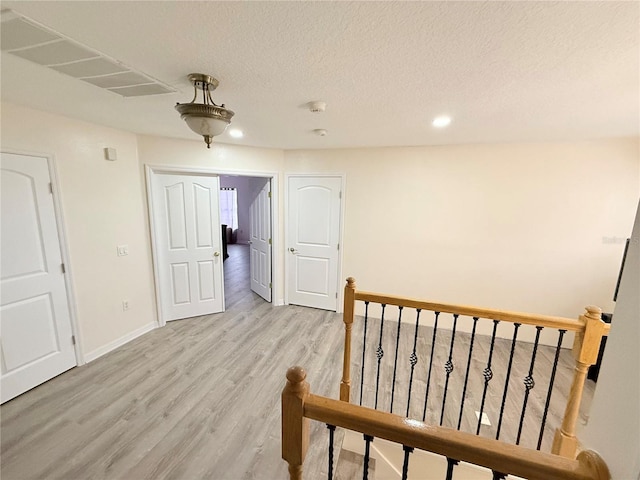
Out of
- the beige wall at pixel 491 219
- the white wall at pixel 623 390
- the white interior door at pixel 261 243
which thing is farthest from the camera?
the white interior door at pixel 261 243

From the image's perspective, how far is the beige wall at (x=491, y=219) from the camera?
2.86m

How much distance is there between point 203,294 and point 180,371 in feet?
4.24

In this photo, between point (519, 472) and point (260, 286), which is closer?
point (519, 472)

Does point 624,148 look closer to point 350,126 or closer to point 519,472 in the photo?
point 350,126

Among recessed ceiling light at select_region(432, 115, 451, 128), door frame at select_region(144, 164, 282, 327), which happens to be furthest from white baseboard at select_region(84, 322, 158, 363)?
recessed ceiling light at select_region(432, 115, 451, 128)

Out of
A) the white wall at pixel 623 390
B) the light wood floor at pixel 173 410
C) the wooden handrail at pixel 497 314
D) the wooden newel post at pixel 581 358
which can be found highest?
the white wall at pixel 623 390

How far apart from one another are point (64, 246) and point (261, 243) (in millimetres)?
2315

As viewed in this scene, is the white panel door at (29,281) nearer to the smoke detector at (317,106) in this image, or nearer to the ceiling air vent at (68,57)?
the ceiling air vent at (68,57)

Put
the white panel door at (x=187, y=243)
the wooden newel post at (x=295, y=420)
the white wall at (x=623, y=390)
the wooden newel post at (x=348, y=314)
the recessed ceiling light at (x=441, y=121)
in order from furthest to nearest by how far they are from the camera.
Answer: the white panel door at (x=187, y=243), the recessed ceiling light at (x=441, y=121), the wooden newel post at (x=348, y=314), the wooden newel post at (x=295, y=420), the white wall at (x=623, y=390)

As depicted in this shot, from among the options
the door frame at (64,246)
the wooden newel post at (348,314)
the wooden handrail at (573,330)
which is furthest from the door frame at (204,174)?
the wooden handrail at (573,330)

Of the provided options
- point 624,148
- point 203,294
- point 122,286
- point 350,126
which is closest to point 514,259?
point 624,148

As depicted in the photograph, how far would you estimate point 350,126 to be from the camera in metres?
2.49

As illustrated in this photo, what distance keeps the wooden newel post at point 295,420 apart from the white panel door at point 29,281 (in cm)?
268

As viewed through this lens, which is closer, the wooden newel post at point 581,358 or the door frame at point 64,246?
the wooden newel post at point 581,358
